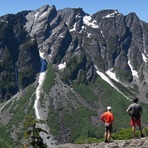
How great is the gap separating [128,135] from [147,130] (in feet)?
37.8

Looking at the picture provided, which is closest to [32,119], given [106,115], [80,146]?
[80,146]

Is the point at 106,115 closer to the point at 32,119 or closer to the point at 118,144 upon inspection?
the point at 118,144

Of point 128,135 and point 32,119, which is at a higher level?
point 32,119

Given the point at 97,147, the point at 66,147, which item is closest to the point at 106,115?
the point at 97,147

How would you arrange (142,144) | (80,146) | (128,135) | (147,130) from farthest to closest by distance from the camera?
(147,130) < (128,135) < (80,146) < (142,144)

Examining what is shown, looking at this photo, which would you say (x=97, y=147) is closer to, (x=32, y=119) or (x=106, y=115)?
(x=106, y=115)

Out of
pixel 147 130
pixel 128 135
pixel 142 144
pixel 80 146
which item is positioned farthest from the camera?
pixel 147 130

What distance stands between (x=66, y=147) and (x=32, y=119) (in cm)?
582

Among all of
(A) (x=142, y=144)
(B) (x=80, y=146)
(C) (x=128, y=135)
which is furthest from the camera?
(C) (x=128, y=135)

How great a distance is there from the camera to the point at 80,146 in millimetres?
46438

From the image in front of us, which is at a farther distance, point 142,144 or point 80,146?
point 80,146

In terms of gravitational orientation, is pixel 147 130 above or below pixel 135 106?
below

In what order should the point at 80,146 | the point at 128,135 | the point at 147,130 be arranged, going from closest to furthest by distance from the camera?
the point at 80,146, the point at 128,135, the point at 147,130

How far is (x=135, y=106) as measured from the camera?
42.8 m
